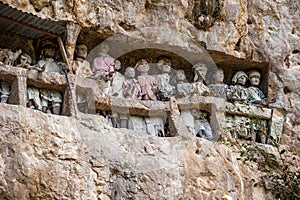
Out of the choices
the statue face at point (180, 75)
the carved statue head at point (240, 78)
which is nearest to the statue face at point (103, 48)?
the statue face at point (180, 75)

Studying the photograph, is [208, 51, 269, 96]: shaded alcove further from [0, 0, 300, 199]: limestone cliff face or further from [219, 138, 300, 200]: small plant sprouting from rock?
[219, 138, 300, 200]: small plant sprouting from rock

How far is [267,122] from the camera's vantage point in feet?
40.4

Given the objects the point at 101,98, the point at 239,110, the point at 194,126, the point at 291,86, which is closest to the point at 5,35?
the point at 101,98

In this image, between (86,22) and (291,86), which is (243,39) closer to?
(291,86)

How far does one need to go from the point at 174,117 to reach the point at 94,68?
1.87 m

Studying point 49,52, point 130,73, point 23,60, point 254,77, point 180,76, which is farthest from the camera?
point 254,77

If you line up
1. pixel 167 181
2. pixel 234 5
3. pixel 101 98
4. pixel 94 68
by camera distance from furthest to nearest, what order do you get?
1. pixel 234 5
2. pixel 94 68
3. pixel 101 98
4. pixel 167 181

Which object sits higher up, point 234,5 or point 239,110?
point 234,5

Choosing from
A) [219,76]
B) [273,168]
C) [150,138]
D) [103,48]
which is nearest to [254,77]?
[219,76]

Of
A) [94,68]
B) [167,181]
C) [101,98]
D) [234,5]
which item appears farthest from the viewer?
[234,5]

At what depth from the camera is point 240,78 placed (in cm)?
1294

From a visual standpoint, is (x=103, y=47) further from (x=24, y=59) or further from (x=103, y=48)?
(x=24, y=59)

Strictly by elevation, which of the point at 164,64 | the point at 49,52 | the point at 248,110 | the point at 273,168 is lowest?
the point at 273,168

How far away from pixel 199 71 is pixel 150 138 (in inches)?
104
